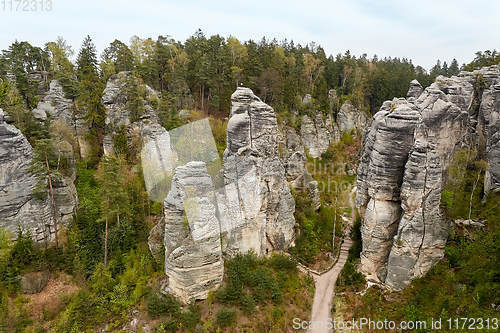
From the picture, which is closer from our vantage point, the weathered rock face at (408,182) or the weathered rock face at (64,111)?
the weathered rock face at (408,182)

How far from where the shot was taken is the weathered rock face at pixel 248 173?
22.3m

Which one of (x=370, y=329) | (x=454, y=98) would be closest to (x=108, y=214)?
(x=370, y=329)

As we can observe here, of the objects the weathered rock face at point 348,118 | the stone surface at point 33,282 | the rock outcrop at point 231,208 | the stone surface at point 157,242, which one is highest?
the weathered rock face at point 348,118

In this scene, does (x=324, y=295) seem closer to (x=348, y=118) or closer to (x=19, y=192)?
(x=19, y=192)

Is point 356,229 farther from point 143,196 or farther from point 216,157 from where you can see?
point 143,196

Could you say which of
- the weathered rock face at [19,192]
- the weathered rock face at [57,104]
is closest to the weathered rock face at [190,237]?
the weathered rock face at [19,192]

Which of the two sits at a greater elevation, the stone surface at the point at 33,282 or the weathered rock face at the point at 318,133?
the weathered rock face at the point at 318,133

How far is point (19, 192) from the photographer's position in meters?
21.4

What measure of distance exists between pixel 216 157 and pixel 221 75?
54.6ft

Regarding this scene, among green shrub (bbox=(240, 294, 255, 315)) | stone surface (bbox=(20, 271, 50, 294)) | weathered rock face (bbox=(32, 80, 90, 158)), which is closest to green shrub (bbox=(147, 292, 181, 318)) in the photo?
green shrub (bbox=(240, 294, 255, 315))

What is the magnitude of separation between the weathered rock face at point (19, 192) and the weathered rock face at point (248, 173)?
46.6ft

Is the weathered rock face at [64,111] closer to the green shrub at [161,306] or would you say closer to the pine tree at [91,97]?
the pine tree at [91,97]

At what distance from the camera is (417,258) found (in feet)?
63.5

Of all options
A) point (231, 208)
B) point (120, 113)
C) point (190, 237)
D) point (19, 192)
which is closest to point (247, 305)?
point (190, 237)
